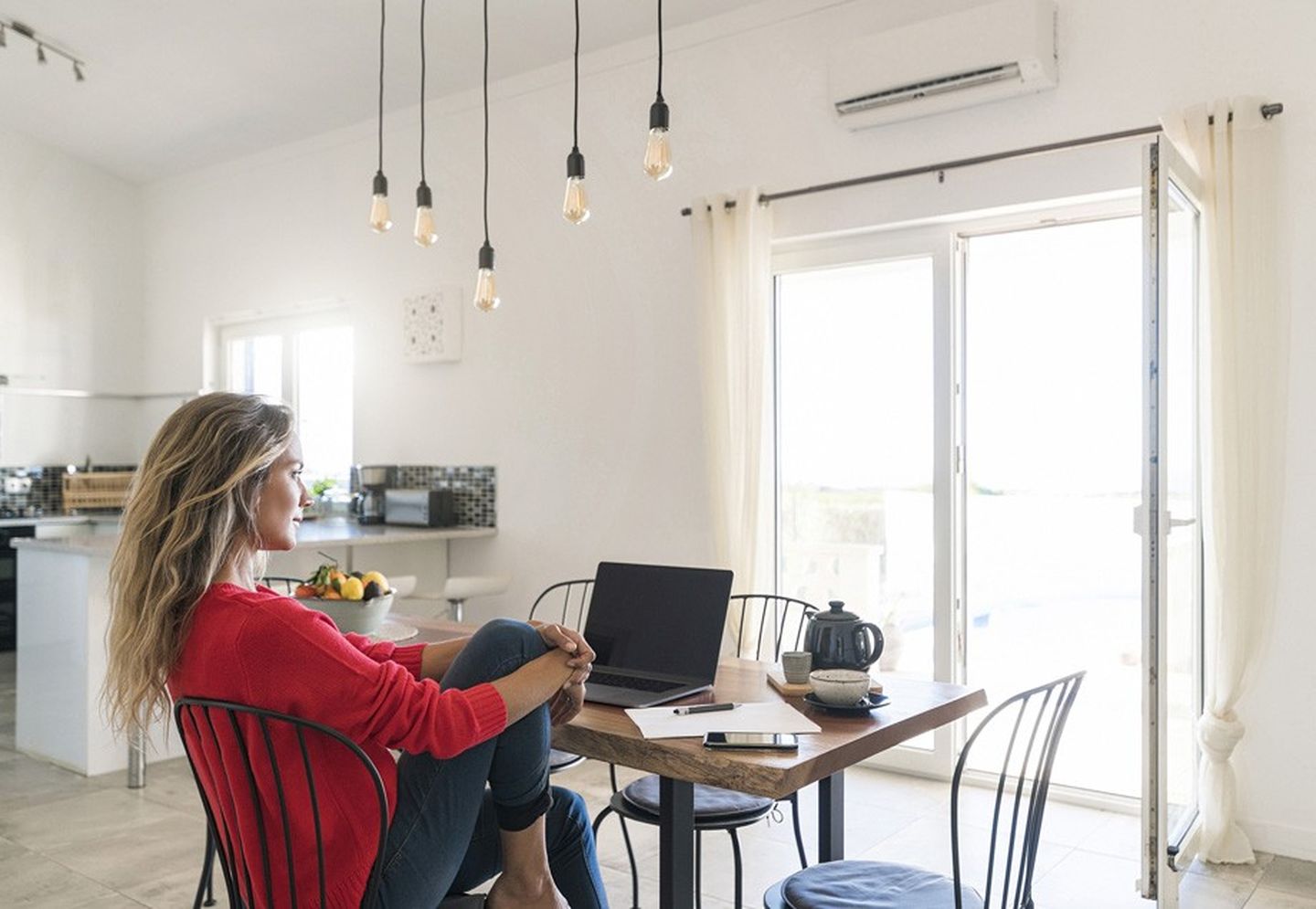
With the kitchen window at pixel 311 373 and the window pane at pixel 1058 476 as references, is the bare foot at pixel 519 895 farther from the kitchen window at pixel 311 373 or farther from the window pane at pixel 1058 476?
the kitchen window at pixel 311 373

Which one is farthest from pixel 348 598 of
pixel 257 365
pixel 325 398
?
pixel 257 365

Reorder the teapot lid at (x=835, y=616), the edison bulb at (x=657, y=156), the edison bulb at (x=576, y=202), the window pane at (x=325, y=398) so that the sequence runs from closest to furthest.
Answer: the teapot lid at (x=835, y=616) → the edison bulb at (x=657, y=156) → the edison bulb at (x=576, y=202) → the window pane at (x=325, y=398)

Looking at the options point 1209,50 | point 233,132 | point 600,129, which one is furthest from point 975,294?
point 233,132

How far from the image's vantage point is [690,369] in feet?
14.1

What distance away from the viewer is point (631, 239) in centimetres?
451

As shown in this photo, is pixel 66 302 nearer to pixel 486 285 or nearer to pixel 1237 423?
pixel 486 285

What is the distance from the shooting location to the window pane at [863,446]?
3881mm

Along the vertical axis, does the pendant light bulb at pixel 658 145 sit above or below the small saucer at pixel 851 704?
above

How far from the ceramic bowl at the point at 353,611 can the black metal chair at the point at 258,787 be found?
2.81ft

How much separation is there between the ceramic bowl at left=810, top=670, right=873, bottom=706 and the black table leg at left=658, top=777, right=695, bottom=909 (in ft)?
0.97

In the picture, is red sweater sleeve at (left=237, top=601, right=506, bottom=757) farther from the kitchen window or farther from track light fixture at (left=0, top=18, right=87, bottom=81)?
track light fixture at (left=0, top=18, right=87, bottom=81)

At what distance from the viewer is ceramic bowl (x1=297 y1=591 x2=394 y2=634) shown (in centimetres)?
244

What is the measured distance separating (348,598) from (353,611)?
3 centimetres

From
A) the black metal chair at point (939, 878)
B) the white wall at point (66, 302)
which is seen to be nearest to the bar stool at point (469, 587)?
the black metal chair at point (939, 878)
